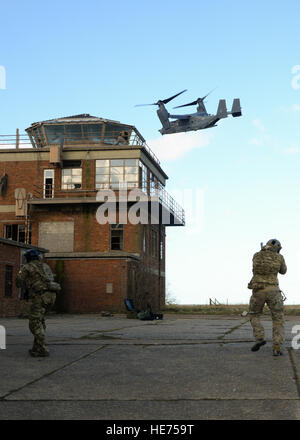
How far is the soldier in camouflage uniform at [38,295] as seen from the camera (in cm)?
852

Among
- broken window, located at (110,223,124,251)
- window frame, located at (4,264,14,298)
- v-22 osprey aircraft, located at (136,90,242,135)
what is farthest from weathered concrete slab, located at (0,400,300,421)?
v-22 osprey aircraft, located at (136,90,242,135)

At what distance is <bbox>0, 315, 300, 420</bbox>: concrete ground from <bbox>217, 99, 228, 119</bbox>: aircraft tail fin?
1253 inches

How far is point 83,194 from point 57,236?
330cm

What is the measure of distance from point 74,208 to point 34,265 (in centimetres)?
2744

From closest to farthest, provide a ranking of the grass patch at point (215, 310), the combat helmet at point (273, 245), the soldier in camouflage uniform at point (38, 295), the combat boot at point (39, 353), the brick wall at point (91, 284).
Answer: the soldier in camouflage uniform at point (38, 295) → the combat boot at point (39, 353) → the combat helmet at point (273, 245) → the grass patch at point (215, 310) → the brick wall at point (91, 284)

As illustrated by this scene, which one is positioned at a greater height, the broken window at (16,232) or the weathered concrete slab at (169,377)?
the broken window at (16,232)

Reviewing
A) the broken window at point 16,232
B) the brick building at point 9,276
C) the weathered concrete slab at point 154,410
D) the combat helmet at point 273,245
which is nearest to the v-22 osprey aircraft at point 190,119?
the broken window at point 16,232

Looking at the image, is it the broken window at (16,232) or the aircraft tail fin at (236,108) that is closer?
the broken window at (16,232)

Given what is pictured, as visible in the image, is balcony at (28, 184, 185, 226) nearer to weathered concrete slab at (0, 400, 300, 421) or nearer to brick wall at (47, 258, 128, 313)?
brick wall at (47, 258, 128, 313)

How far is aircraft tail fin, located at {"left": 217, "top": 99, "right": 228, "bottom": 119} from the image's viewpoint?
4020 centimetres

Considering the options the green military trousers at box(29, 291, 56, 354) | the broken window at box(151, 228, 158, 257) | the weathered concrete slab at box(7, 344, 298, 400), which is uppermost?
the broken window at box(151, 228, 158, 257)

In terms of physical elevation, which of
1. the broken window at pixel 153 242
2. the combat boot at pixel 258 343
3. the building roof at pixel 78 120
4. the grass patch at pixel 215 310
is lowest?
the grass patch at pixel 215 310

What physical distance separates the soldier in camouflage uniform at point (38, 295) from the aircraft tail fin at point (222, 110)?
33.0 metres

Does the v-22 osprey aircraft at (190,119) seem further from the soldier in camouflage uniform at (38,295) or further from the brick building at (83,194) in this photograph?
the soldier in camouflage uniform at (38,295)
